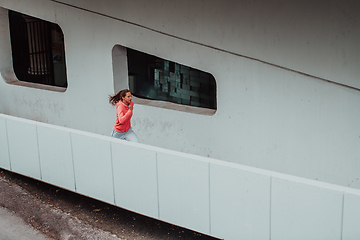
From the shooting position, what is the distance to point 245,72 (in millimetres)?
7684

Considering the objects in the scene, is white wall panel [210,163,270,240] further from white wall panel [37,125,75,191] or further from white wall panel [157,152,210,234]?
white wall panel [37,125,75,191]

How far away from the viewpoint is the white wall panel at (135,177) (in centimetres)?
569

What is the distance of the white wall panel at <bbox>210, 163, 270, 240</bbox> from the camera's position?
15.7ft

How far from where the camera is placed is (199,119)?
333 inches

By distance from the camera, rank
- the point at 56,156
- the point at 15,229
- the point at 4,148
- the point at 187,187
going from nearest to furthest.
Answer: the point at 187,187 < the point at 15,229 < the point at 56,156 < the point at 4,148

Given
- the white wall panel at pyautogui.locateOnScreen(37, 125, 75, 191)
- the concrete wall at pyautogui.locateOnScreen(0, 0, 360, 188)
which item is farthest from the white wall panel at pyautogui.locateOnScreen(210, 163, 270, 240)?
the concrete wall at pyautogui.locateOnScreen(0, 0, 360, 188)

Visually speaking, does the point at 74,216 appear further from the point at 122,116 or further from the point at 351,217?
the point at 351,217

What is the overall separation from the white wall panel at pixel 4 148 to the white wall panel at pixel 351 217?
5590mm

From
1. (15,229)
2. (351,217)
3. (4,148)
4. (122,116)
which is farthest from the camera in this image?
(4,148)

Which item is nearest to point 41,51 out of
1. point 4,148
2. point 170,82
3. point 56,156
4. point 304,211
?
point 170,82

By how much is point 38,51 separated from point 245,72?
30.6 feet

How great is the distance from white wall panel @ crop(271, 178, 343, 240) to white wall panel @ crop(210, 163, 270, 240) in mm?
119

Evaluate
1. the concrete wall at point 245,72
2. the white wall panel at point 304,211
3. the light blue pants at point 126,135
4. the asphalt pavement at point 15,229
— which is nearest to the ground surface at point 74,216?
the asphalt pavement at point 15,229

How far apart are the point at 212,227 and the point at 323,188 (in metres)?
1.58
